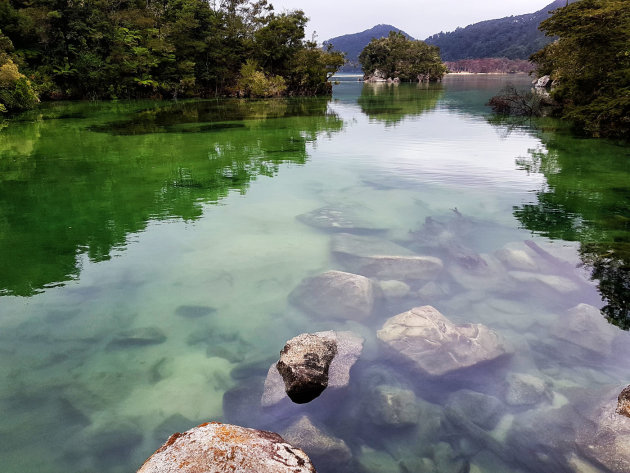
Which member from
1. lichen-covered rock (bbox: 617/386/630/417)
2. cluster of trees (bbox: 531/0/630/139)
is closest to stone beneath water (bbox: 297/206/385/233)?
lichen-covered rock (bbox: 617/386/630/417)

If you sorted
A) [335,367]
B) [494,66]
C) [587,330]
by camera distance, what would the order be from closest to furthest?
[335,367] < [587,330] < [494,66]

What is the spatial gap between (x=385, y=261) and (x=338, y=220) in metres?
3.06

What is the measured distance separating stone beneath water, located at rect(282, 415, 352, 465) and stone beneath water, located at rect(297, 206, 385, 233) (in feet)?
21.4

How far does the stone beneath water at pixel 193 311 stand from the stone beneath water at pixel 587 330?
563 cm

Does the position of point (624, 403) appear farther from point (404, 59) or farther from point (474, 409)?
point (404, 59)

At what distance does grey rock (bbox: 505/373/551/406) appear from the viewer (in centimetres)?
502

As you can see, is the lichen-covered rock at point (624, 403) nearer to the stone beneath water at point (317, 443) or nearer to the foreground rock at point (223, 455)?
the stone beneath water at point (317, 443)

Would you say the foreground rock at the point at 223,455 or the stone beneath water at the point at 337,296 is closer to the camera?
the foreground rock at the point at 223,455

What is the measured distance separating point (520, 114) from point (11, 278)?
35548 millimetres

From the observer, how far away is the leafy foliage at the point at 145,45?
4050 cm

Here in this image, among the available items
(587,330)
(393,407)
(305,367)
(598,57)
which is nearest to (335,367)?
(305,367)

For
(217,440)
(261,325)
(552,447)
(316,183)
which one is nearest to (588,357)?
(552,447)

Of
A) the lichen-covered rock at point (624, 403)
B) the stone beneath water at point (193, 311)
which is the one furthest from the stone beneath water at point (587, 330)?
the stone beneath water at point (193, 311)

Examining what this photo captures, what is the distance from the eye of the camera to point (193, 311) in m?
7.05
